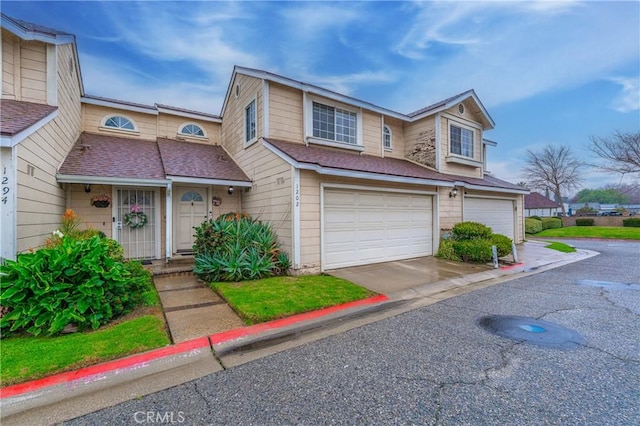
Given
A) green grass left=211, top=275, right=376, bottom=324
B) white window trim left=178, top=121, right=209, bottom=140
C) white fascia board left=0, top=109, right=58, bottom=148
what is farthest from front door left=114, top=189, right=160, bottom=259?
green grass left=211, top=275, right=376, bottom=324

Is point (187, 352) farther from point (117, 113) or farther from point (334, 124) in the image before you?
point (117, 113)

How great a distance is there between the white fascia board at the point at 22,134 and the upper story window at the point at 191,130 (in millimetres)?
5411

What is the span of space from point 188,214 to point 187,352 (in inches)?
274

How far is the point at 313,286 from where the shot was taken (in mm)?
5996

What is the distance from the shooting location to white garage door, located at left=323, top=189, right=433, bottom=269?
7783 millimetres

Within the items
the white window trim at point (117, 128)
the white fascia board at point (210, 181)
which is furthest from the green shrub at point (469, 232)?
the white window trim at point (117, 128)

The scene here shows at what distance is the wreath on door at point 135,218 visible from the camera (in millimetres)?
8477

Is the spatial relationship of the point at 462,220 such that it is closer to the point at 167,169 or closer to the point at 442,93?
the point at 442,93

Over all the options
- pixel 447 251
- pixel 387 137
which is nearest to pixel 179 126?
pixel 387 137

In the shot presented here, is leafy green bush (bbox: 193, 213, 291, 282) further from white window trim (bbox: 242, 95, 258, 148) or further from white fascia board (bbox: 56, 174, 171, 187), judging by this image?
white window trim (bbox: 242, 95, 258, 148)

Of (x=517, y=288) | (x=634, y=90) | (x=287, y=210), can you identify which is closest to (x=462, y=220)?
(x=517, y=288)

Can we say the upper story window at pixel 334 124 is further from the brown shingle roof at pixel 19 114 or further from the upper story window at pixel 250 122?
the brown shingle roof at pixel 19 114

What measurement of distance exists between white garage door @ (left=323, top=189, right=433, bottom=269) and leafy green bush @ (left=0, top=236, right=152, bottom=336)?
189 inches

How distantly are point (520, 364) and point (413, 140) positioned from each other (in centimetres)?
1071
